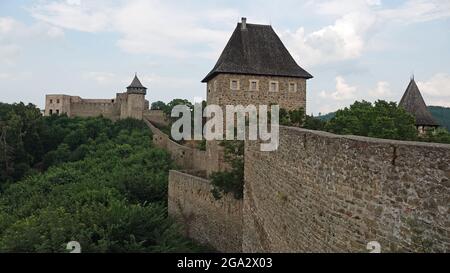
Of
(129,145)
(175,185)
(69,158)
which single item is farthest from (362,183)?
(69,158)

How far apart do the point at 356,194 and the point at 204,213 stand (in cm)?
1476

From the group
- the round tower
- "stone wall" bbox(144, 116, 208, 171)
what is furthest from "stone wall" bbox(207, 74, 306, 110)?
the round tower

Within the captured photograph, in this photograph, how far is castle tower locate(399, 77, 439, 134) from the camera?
26438 mm

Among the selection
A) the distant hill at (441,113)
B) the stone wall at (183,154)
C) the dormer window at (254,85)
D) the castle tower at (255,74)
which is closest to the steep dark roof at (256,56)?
the castle tower at (255,74)

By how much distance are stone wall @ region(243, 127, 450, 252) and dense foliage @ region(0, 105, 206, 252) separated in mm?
6735

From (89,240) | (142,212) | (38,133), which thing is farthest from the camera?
(38,133)

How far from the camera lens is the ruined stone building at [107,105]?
2276 inches

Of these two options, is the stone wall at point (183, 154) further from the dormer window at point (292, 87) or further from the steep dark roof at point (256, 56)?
the dormer window at point (292, 87)

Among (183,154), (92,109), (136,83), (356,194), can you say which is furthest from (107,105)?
(356,194)

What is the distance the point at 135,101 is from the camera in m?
57.8

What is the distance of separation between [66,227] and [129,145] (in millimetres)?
29358

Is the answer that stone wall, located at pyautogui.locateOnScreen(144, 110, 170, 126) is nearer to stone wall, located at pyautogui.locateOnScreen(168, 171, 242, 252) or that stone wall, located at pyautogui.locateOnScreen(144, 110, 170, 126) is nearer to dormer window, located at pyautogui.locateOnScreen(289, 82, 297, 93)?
stone wall, located at pyautogui.locateOnScreen(168, 171, 242, 252)

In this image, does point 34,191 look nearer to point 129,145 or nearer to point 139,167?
point 139,167

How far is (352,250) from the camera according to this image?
5.70 m
